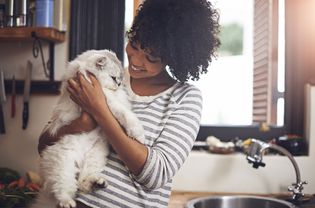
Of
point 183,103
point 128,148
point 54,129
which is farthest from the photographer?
point 54,129

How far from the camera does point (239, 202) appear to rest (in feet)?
6.15

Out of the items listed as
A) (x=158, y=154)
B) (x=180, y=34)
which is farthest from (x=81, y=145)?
(x=180, y=34)

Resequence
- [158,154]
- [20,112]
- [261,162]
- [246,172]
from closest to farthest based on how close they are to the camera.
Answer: [158,154]
[261,162]
[246,172]
[20,112]

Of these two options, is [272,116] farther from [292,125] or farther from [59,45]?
[59,45]

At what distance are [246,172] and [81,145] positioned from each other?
1.10m

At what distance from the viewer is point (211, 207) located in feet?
5.95

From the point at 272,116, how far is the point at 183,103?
51.2 inches

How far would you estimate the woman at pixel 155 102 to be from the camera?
0.95 m

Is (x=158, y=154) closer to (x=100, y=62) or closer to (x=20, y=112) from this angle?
(x=100, y=62)

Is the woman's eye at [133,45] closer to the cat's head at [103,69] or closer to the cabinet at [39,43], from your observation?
the cat's head at [103,69]

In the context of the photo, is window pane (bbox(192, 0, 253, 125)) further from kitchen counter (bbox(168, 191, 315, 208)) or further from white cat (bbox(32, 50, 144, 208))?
white cat (bbox(32, 50, 144, 208))

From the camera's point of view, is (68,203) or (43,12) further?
(43,12)

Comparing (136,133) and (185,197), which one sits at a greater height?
(136,133)

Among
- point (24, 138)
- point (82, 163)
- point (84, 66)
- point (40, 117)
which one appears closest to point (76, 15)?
point (40, 117)
